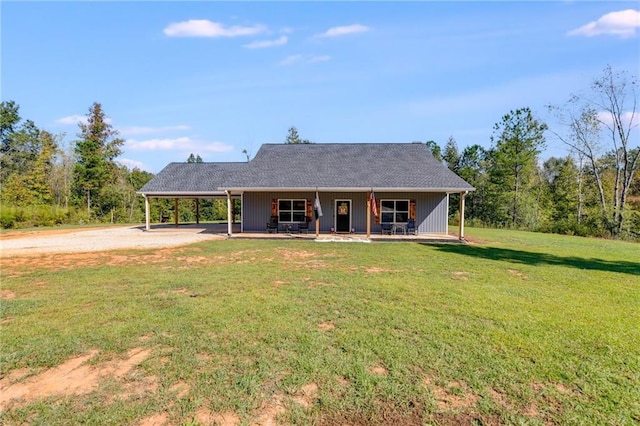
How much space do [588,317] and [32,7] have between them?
14.6 metres

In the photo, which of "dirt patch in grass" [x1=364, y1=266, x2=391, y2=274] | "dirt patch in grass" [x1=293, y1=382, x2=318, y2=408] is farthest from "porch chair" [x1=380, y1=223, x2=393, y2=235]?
"dirt patch in grass" [x1=293, y1=382, x2=318, y2=408]

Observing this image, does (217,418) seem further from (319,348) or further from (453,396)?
(453,396)

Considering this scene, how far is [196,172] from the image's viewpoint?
21.6m

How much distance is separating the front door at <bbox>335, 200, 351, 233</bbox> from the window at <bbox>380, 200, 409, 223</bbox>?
172cm

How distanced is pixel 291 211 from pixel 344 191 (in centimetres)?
319

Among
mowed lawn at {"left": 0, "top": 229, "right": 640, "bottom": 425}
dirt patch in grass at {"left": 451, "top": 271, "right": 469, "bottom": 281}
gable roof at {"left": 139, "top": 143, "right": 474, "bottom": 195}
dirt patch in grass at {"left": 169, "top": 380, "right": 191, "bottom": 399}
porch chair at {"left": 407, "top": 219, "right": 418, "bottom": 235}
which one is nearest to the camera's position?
mowed lawn at {"left": 0, "top": 229, "right": 640, "bottom": 425}

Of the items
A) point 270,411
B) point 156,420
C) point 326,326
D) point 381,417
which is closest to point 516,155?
point 326,326

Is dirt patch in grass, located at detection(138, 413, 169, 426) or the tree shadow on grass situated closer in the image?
dirt patch in grass, located at detection(138, 413, 169, 426)

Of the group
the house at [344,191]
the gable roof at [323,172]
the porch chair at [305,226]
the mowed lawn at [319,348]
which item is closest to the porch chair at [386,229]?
the house at [344,191]

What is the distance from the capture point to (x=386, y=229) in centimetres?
1652

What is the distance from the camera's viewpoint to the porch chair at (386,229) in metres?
16.4

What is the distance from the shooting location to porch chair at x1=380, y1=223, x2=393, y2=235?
16375mm

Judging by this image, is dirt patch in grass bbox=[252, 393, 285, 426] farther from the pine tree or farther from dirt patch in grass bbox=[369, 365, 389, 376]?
the pine tree

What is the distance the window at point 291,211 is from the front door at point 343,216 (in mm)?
1809
